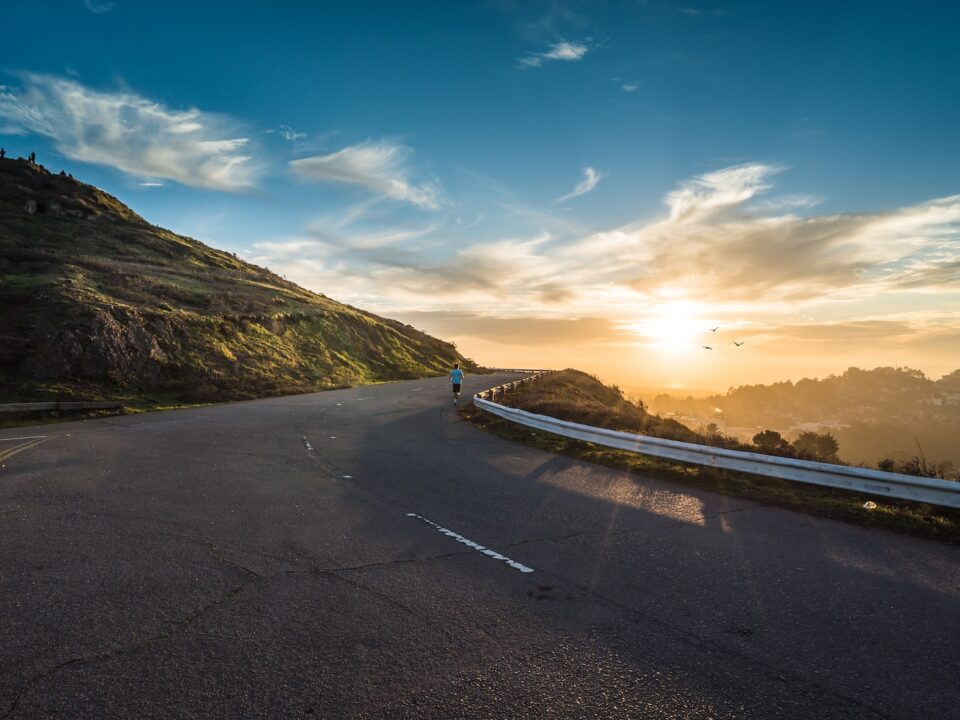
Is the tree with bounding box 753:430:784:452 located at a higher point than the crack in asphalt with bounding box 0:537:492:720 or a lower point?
higher

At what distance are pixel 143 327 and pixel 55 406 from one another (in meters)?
9.41

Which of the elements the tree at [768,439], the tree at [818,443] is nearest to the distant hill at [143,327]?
the tree at [768,439]

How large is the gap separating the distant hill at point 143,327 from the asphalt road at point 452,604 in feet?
53.2

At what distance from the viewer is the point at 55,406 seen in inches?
730

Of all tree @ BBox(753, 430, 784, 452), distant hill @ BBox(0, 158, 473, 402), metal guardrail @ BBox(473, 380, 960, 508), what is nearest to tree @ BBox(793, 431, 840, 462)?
tree @ BBox(753, 430, 784, 452)

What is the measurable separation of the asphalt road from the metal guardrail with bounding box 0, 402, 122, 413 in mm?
10743

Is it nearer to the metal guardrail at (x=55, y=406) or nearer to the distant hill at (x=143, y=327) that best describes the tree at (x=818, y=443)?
the metal guardrail at (x=55, y=406)

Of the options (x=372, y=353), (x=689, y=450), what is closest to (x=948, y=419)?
(x=372, y=353)

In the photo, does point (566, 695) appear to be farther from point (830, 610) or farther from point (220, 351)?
point (220, 351)

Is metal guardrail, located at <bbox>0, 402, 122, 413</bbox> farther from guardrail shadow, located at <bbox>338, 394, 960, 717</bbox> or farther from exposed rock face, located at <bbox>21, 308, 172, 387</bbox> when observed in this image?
guardrail shadow, located at <bbox>338, 394, 960, 717</bbox>

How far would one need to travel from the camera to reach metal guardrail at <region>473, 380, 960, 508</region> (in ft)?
25.2

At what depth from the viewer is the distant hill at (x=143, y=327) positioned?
2267 centimetres

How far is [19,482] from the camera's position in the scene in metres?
8.80

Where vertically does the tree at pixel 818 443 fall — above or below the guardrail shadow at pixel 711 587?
above
